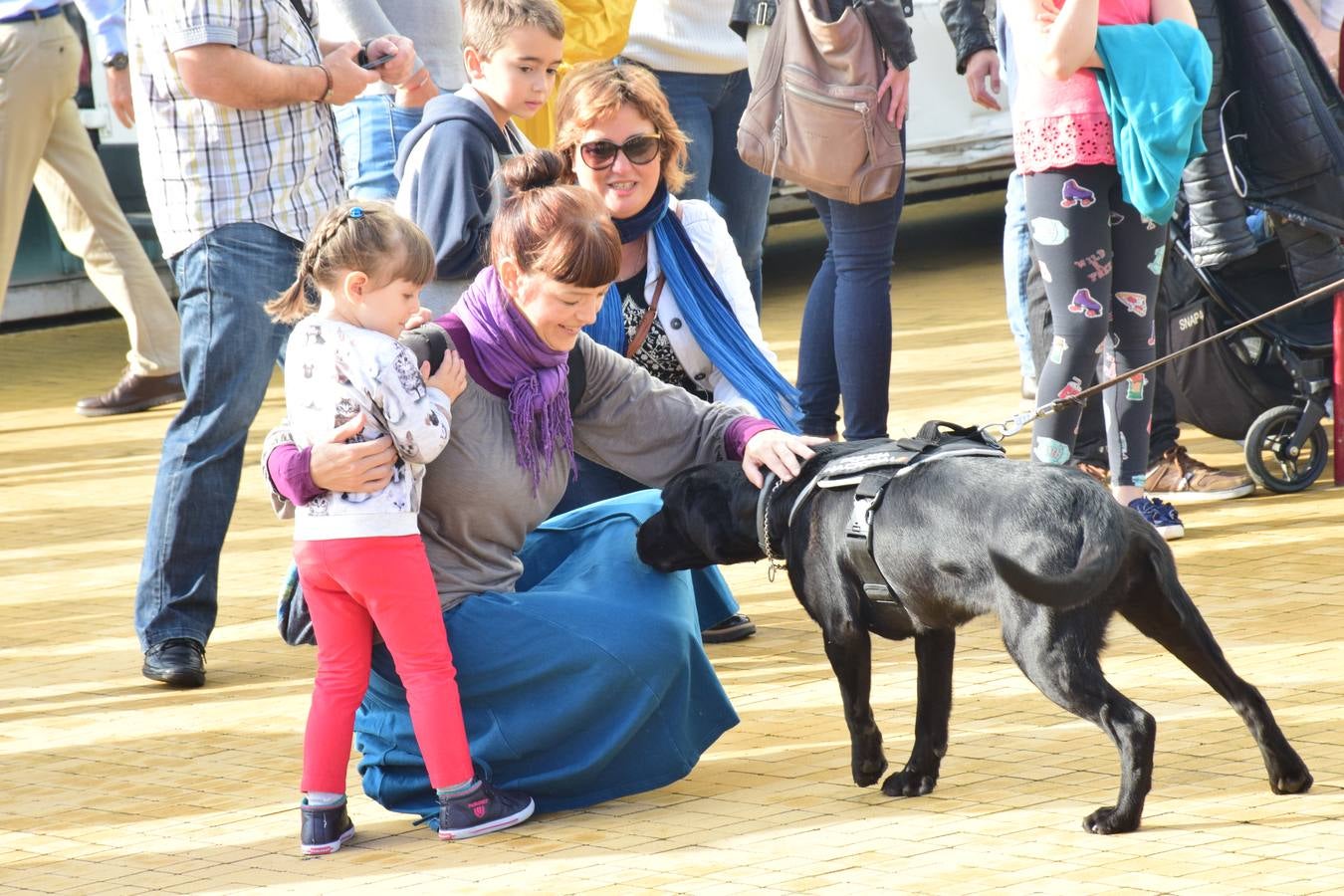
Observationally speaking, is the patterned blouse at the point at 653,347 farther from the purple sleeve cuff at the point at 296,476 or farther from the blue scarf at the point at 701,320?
the purple sleeve cuff at the point at 296,476

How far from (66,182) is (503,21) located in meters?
4.55

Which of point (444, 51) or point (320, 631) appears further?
point (444, 51)

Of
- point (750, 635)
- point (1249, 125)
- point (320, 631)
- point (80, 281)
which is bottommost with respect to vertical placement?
point (80, 281)

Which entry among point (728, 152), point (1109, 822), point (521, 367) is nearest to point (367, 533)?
point (521, 367)

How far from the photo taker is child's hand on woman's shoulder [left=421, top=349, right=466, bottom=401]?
3877 millimetres

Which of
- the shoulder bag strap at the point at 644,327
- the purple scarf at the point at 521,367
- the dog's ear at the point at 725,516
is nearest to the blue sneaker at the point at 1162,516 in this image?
the shoulder bag strap at the point at 644,327

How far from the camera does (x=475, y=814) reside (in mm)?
3809

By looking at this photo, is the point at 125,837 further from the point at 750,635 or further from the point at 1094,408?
the point at 1094,408

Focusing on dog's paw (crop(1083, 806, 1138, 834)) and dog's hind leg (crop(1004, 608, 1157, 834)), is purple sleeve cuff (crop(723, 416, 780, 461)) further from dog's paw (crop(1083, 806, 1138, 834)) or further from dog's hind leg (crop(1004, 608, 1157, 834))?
dog's paw (crop(1083, 806, 1138, 834))

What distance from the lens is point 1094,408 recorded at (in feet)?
21.3

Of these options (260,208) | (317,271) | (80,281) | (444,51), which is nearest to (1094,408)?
(444,51)

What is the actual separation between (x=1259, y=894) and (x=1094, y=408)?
3466 millimetres

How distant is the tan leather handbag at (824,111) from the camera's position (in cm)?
593

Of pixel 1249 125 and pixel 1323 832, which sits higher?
pixel 1249 125
